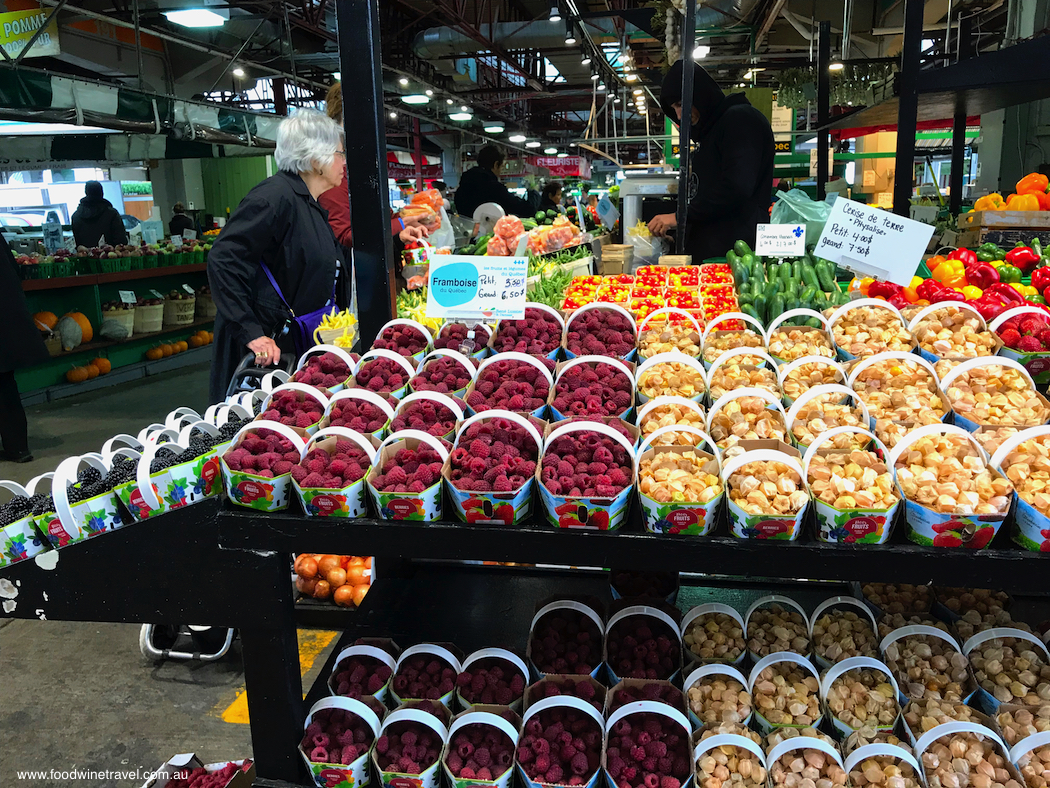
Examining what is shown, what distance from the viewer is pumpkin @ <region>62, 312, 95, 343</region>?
7.35 meters

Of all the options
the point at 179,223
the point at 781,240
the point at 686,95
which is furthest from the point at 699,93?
the point at 179,223

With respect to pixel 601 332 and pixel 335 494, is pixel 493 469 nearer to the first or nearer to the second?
pixel 335 494

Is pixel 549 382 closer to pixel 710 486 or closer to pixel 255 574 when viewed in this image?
pixel 710 486

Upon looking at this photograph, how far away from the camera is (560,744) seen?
157 centimetres

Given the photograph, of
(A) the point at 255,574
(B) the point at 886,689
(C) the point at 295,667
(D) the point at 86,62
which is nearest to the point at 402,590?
(C) the point at 295,667

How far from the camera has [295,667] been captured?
164 centimetres

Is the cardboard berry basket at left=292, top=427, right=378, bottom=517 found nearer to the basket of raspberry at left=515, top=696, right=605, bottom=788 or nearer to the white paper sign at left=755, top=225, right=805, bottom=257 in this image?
the basket of raspberry at left=515, top=696, right=605, bottom=788

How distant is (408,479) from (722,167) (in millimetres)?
3157

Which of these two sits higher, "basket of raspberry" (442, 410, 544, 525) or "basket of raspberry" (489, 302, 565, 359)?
"basket of raspberry" (489, 302, 565, 359)

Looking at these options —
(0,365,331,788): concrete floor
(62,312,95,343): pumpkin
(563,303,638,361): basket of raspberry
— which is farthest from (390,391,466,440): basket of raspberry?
(62,312,95,343): pumpkin

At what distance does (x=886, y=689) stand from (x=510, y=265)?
1.33 meters

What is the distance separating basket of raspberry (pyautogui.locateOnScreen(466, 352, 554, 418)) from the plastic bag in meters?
2.41

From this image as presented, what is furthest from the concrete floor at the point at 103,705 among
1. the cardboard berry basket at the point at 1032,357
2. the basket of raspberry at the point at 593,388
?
the cardboard berry basket at the point at 1032,357

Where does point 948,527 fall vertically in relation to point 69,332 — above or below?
above
